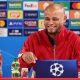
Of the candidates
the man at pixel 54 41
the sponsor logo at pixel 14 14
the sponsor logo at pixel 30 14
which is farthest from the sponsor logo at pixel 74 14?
the man at pixel 54 41

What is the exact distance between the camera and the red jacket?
1969 millimetres

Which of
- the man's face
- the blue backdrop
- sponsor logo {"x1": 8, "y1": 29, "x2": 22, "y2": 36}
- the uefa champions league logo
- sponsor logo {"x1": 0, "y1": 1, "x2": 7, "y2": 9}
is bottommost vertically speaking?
the blue backdrop

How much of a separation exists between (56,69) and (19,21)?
1353 millimetres

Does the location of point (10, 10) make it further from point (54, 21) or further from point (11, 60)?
point (54, 21)

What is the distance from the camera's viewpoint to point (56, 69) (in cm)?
155

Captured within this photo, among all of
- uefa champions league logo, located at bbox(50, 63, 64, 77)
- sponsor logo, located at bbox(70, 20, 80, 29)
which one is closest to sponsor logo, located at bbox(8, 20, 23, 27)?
sponsor logo, located at bbox(70, 20, 80, 29)

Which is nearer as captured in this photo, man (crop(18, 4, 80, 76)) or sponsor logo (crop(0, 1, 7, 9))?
man (crop(18, 4, 80, 76))

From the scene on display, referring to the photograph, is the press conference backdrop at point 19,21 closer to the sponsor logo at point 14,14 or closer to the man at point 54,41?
the sponsor logo at point 14,14

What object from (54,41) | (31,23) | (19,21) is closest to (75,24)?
(31,23)

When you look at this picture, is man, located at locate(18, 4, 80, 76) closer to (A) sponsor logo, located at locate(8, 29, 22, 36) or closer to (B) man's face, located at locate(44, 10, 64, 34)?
(B) man's face, located at locate(44, 10, 64, 34)

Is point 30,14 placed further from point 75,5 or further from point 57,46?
point 57,46

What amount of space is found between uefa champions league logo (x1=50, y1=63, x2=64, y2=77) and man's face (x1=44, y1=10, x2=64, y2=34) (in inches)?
Answer: 17.0

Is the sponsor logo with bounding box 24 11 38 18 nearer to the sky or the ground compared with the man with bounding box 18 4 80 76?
nearer to the sky

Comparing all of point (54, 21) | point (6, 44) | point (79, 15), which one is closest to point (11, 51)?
point (6, 44)
